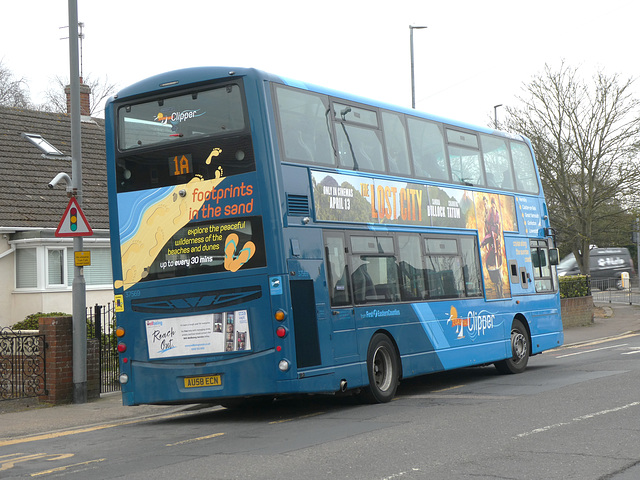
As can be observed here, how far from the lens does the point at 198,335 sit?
35.5ft

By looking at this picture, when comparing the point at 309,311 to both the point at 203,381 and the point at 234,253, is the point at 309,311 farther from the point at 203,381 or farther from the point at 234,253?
the point at 203,381

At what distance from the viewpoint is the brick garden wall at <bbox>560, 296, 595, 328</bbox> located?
2892cm

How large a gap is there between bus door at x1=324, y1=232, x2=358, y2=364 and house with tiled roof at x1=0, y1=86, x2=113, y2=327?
11.4m

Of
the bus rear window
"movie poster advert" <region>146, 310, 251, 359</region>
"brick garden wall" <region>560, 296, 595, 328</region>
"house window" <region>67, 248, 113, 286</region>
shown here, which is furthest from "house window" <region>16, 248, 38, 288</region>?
"brick garden wall" <region>560, 296, 595, 328</region>

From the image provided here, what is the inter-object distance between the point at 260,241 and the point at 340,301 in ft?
5.29

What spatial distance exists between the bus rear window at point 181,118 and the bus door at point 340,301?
2101mm

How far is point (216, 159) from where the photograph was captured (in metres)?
10.9

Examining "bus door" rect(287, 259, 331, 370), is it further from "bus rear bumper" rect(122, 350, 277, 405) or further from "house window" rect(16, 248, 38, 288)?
"house window" rect(16, 248, 38, 288)

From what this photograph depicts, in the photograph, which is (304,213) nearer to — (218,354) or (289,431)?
(218,354)

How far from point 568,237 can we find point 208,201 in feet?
88.2

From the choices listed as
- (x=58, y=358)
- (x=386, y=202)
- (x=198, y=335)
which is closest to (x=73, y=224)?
(x=58, y=358)

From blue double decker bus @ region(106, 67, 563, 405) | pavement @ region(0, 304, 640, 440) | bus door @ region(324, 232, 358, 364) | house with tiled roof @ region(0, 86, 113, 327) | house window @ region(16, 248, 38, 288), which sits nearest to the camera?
blue double decker bus @ region(106, 67, 563, 405)

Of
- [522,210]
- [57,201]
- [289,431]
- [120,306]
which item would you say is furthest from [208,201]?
[57,201]

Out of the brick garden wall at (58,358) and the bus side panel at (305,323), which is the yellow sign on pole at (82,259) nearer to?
the brick garden wall at (58,358)
